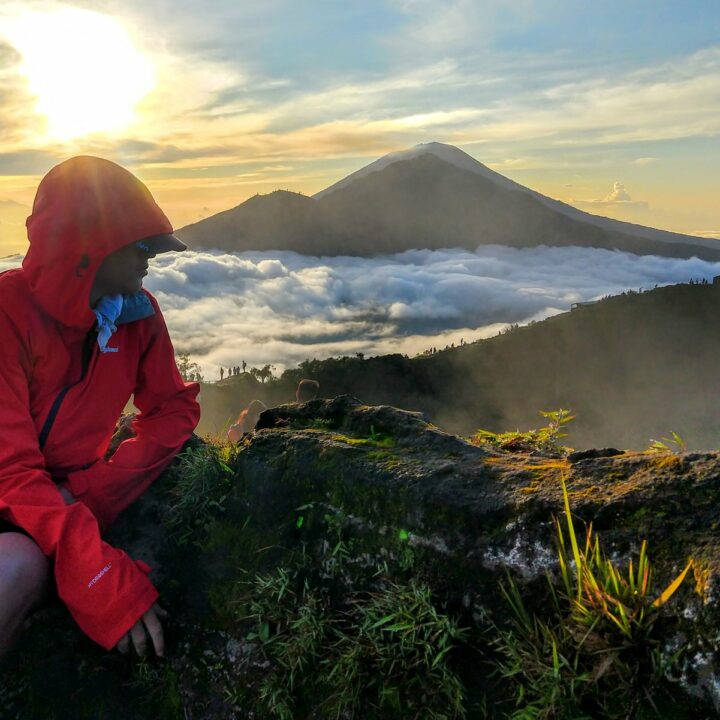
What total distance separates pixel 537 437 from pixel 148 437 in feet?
7.77

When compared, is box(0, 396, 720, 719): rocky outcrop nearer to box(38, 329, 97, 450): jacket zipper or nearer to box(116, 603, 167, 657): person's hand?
box(116, 603, 167, 657): person's hand

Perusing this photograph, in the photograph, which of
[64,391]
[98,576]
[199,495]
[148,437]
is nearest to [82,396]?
[64,391]

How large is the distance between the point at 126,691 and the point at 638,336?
365ft

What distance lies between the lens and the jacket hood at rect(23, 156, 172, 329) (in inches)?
133

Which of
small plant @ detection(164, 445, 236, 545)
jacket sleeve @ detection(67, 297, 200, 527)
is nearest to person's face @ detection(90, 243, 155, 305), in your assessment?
jacket sleeve @ detection(67, 297, 200, 527)

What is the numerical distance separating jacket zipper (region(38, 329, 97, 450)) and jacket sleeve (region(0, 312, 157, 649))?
311 mm

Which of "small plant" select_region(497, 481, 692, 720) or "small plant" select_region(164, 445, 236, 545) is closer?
"small plant" select_region(497, 481, 692, 720)

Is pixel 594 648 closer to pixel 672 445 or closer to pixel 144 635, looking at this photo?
pixel 672 445

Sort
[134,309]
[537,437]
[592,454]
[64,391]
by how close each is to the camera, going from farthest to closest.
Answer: [537,437] < [134,309] < [64,391] < [592,454]

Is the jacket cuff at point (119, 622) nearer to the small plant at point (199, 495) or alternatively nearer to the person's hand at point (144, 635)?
the person's hand at point (144, 635)

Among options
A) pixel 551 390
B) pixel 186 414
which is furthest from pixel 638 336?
pixel 186 414

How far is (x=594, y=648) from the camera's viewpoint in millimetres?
2361

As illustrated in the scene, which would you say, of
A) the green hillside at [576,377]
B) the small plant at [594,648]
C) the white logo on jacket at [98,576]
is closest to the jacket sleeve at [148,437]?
the white logo on jacket at [98,576]

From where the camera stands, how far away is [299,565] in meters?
3.10
